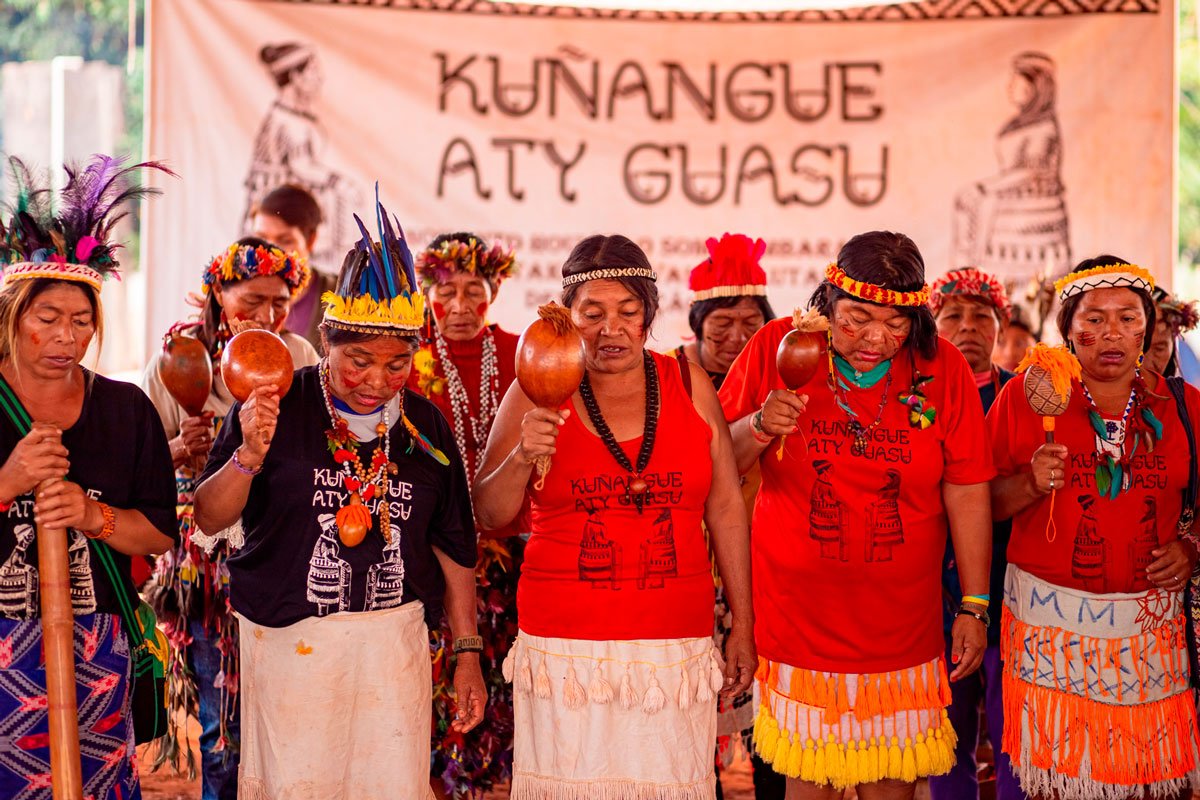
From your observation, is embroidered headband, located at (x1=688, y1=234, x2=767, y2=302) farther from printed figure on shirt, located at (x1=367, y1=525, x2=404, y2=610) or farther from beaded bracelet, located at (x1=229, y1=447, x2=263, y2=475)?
beaded bracelet, located at (x1=229, y1=447, x2=263, y2=475)

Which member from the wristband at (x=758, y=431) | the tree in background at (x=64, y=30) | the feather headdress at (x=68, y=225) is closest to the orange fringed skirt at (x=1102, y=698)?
the wristband at (x=758, y=431)

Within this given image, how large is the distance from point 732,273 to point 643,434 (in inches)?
61.9

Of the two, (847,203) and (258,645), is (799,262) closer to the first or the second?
(847,203)

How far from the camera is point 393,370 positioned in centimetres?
294

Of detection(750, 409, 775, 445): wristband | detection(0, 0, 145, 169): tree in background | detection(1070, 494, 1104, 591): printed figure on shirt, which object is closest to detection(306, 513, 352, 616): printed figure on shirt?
detection(750, 409, 775, 445): wristband

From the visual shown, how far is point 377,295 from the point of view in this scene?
2.94m

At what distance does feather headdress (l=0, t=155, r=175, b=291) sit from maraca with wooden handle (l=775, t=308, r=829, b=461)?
1.54 metres

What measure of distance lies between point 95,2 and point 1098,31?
1093 centimetres

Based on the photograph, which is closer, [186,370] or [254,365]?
[254,365]

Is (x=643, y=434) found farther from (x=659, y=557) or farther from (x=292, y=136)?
(x=292, y=136)

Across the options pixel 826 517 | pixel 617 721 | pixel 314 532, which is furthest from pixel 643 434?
pixel 314 532

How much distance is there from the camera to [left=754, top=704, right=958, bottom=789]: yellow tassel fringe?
10.7 ft

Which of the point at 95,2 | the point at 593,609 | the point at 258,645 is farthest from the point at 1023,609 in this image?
the point at 95,2

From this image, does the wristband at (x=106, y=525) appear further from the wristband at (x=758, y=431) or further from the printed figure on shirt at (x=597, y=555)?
the wristband at (x=758, y=431)
